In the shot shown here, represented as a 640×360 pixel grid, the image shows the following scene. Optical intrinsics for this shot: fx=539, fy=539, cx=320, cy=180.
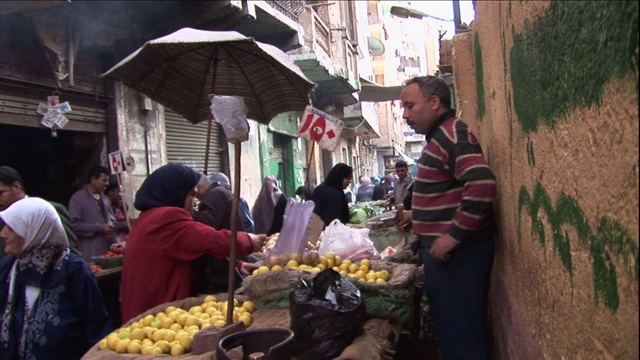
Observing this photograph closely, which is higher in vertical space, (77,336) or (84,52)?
(84,52)

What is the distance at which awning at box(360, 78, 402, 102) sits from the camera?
17.6m

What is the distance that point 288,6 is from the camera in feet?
41.5

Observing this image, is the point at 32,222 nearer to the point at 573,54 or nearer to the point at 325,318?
the point at 325,318

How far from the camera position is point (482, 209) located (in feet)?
9.18

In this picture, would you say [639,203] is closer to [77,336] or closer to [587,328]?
[587,328]

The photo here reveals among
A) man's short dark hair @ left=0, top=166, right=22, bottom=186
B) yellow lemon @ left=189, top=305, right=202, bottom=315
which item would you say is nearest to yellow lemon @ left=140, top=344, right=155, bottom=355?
yellow lemon @ left=189, top=305, right=202, bottom=315

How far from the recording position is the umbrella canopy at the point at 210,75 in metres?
4.47

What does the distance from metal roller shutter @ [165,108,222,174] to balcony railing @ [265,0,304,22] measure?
2.92 m

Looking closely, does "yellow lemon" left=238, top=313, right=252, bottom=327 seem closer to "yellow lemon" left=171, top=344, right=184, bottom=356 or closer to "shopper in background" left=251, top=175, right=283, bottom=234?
"yellow lemon" left=171, top=344, right=184, bottom=356

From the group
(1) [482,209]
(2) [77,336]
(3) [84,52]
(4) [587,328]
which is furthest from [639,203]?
(3) [84,52]

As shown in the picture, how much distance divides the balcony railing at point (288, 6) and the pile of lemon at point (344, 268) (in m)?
8.58

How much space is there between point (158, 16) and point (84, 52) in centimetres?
167

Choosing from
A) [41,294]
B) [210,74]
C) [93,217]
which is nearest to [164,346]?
[41,294]

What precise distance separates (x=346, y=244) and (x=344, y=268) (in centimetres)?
40
